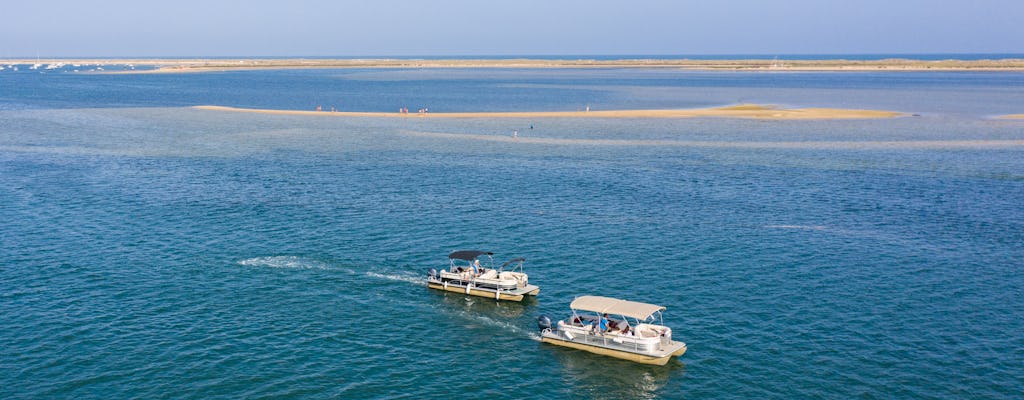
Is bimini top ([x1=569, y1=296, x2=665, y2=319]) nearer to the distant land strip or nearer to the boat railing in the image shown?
the boat railing

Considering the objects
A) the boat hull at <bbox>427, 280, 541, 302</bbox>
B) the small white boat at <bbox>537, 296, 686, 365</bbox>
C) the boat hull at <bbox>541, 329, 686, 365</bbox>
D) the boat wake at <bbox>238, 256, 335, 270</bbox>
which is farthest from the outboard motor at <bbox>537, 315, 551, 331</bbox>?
the boat wake at <bbox>238, 256, 335, 270</bbox>

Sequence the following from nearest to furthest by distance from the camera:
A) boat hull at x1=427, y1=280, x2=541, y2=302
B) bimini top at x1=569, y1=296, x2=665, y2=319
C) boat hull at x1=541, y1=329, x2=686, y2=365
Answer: boat hull at x1=541, y1=329, x2=686, y2=365, bimini top at x1=569, y1=296, x2=665, y2=319, boat hull at x1=427, y1=280, x2=541, y2=302

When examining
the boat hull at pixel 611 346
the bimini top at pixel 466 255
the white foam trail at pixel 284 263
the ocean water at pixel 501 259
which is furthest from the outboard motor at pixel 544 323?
the white foam trail at pixel 284 263

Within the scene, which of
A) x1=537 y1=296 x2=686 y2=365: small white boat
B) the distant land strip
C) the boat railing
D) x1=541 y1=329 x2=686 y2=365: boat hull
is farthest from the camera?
the distant land strip

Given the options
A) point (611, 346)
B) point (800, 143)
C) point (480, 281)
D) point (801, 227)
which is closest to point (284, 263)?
point (480, 281)


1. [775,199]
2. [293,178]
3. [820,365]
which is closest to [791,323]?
[820,365]

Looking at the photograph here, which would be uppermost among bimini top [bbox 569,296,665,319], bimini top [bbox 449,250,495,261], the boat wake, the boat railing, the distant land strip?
the distant land strip

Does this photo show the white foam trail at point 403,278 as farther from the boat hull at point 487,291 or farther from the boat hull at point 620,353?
the boat hull at point 620,353
